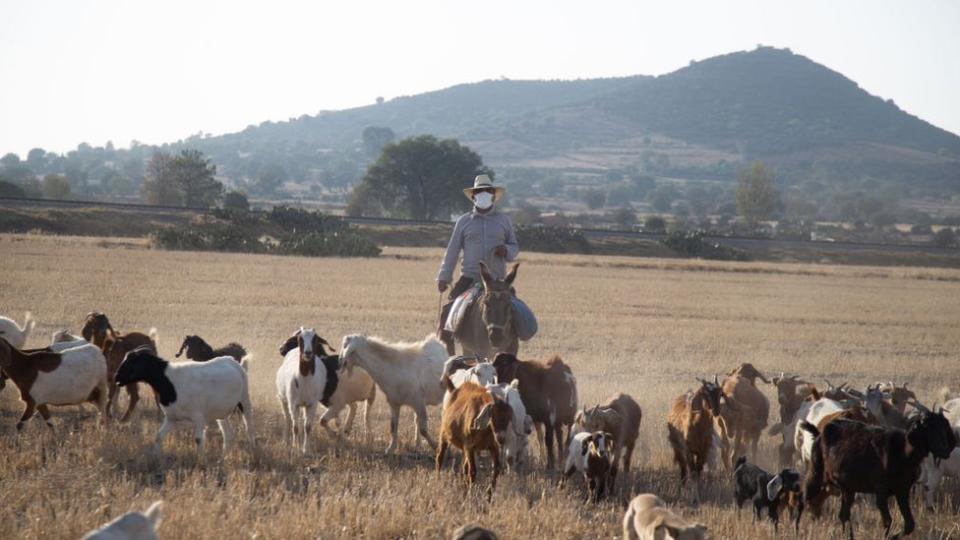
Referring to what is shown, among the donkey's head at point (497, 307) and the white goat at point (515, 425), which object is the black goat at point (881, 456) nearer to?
the white goat at point (515, 425)

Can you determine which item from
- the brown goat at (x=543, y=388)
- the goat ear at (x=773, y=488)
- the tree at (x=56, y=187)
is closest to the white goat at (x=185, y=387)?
the brown goat at (x=543, y=388)

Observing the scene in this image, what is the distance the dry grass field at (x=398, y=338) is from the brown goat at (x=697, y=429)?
0.34 meters

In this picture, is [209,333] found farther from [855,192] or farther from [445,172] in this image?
[855,192]

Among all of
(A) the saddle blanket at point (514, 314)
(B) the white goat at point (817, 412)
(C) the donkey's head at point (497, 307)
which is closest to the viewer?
(B) the white goat at point (817, 412)

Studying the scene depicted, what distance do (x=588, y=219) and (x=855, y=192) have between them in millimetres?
97882

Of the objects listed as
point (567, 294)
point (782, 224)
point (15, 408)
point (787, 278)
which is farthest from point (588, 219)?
point (15, 408)

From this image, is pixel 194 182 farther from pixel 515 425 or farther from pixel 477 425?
pixel 477 425

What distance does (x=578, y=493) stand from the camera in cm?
1099

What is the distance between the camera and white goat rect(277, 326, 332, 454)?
12.5 meters

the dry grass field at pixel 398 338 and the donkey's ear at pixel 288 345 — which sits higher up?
the donkey's ear at pixel 288 345

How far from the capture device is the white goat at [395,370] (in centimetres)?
1328

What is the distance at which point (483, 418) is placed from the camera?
34.4 feet

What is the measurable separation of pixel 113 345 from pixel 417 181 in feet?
286

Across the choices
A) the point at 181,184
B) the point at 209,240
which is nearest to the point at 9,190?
the point at 181,184
